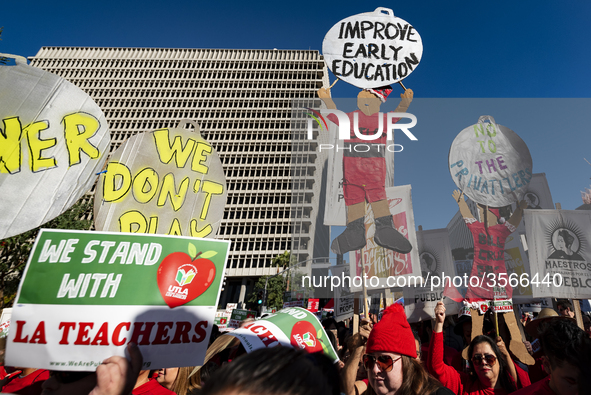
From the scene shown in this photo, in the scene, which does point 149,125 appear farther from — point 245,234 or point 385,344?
point 385,344

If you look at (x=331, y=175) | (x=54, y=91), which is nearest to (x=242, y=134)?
(x=331, y=175)

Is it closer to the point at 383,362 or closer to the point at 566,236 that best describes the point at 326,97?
the point at 566,236

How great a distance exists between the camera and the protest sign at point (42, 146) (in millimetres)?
2615

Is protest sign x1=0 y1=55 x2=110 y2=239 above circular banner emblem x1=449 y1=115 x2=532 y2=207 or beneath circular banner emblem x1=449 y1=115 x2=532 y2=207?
beneath

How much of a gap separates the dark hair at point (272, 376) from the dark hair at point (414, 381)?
4.82 ft

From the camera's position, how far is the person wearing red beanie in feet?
6.73

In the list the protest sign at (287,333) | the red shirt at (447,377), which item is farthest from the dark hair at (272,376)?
the red shirt at (447,377)

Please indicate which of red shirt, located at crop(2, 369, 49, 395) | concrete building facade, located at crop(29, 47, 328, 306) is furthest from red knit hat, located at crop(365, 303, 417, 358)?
concrete building facade, located at crop(29, 47, 328, 306)

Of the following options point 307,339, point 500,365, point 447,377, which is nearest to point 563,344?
point 447,377

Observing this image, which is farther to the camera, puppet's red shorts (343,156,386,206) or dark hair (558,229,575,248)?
puppet's red shorts (343,156,386,206)

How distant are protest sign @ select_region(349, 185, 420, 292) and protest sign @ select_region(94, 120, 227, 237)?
4.74 m

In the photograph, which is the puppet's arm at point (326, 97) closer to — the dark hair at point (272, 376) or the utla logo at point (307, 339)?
the utla logo at point (307, 339)

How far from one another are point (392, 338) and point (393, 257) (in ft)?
18.9

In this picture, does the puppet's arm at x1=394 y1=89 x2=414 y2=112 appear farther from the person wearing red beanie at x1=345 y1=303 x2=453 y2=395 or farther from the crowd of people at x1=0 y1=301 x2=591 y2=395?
the person wearing red beanie at x1=345 y1=303 x2=453 y2=395
